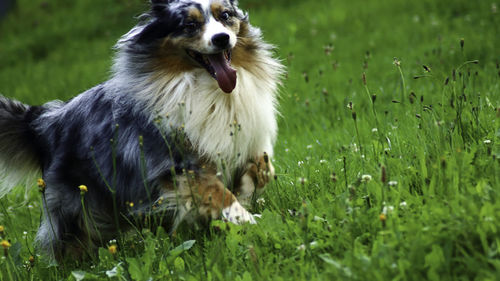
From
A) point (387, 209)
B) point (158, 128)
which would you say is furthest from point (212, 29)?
point (387, 209)

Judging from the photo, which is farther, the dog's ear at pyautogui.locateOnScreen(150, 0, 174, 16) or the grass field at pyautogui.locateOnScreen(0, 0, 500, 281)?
the dog's ear at pyautogui.locateOnScreen(150, 0, 174, 16)

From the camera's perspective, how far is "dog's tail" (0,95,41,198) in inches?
170

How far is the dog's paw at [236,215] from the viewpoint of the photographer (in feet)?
11.2

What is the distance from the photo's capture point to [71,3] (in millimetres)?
15688

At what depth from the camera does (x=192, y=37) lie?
3.87 meters

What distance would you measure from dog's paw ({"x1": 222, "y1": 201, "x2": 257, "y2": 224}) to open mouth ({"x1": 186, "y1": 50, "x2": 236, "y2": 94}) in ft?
2.86

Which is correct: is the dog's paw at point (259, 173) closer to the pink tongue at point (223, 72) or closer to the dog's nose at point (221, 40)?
the pink tongue at point (223, 72)

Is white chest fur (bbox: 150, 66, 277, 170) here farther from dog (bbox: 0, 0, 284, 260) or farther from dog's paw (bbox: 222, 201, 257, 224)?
dog's paw (bbox: 222, 201, 257, 224)

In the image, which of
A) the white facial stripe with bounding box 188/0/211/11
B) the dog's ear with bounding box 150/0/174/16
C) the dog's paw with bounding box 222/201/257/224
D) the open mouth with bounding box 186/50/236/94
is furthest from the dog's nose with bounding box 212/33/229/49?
the dog's paw with bounding box 222/201/257/224

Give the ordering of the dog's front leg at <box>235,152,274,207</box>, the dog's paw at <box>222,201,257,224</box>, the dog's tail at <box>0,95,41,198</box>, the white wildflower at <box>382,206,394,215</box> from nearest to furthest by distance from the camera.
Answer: the white wildflower at <box>382,206,394,215</box> < the dog's paw at <box>222,201,257,224</box> < the dog's front leg at <box>235,152,274,207</box> < the dog's tail at <box>0,95,41,198</box>

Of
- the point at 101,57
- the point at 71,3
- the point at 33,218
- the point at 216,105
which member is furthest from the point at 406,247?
the point at 71,3

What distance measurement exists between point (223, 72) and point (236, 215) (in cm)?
107

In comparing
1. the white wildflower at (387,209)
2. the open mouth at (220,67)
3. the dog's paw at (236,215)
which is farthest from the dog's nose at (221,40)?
the white wildflower at (387,209)

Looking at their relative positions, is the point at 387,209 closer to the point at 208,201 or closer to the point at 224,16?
the point at 208,201
